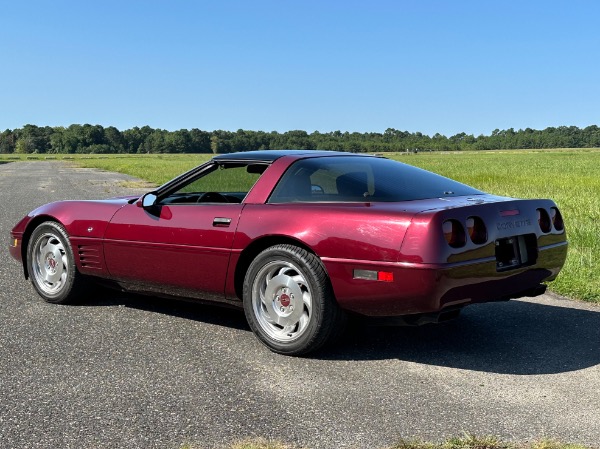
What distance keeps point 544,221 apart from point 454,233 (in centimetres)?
96

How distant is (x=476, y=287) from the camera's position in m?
3.65

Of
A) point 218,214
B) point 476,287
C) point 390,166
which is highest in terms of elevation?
point 390,166

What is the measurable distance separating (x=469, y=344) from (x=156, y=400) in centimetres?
200

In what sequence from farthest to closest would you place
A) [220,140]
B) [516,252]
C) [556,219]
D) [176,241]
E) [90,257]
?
[220,140] → [90,257] → [176,241] → [556,219] → [516,252]

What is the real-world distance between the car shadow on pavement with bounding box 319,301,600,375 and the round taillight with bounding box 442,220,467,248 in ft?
2.40

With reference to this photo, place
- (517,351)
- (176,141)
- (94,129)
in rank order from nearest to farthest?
(517,351), (176,141), (94,129)

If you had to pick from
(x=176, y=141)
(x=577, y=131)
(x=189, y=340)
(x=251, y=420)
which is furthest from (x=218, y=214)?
(x=577, y=131)

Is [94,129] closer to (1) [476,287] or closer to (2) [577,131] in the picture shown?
(2) [577,131]

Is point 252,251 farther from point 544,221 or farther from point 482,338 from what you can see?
point 544,221

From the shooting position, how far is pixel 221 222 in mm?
4250

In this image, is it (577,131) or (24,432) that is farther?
(577,131)

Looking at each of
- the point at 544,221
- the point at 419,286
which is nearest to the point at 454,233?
the point at 419,286

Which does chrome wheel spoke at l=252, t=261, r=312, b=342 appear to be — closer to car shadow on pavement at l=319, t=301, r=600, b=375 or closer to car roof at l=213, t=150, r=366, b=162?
car shadow on pavement at l=319, t=301, r=600, b=375

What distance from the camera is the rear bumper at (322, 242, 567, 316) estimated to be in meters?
3.47
